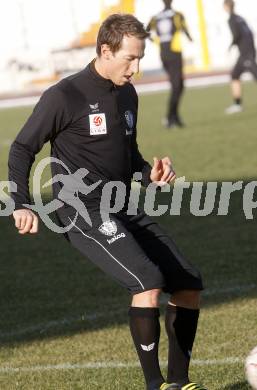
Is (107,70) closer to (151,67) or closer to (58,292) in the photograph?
(58,292)

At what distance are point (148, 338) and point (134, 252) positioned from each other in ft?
1.52

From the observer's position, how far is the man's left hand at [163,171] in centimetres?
664

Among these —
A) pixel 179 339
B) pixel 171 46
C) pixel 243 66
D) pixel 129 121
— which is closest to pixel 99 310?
pixel 179 339

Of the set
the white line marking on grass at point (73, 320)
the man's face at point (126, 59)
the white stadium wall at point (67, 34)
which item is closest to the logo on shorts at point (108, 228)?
the man's face at point (126, 59)

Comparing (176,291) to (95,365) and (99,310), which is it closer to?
(95,365)

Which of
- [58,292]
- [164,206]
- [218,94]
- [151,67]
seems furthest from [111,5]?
[58,292]

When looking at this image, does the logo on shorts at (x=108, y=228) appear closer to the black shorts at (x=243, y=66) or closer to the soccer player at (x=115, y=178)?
A: the soccer player at (x=115, y=178)

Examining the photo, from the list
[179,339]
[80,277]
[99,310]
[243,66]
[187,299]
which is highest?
[187,299]

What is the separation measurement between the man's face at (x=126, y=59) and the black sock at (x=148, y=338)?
1264mm

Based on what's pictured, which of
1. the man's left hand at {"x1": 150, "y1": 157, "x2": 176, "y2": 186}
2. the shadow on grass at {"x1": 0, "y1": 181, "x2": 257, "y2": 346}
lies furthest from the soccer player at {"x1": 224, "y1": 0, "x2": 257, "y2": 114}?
the man's left hand at {"x1": 150, "y1": 157, "x2": 176, "y2": 186}

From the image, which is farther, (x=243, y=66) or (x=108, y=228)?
(x=243, y=66)

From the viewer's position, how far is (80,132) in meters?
6.48

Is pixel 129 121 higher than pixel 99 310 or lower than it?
higher

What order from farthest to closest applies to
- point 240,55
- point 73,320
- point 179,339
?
point 240,55, point 73,320, point 179,339
